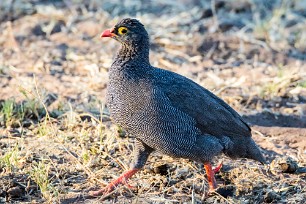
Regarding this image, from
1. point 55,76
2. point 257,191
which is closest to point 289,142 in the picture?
point 257,191

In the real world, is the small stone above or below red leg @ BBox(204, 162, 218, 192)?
below

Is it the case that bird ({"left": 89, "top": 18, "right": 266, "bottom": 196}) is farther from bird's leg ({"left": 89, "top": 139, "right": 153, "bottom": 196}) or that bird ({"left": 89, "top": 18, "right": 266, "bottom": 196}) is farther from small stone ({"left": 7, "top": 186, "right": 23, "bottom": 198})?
small stone ({"left": 7, "top": 186, "right": 23, "bottom": 198})

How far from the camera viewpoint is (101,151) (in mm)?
6418

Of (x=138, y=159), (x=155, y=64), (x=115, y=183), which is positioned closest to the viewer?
(x=115, y=183)

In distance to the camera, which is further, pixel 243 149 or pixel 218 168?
pixel 218 168

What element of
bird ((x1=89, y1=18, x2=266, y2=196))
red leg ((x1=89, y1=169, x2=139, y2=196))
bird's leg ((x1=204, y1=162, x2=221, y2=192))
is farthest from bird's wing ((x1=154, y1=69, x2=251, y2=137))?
red leg ((x1=89, y1=169, x2=139, y2=196))

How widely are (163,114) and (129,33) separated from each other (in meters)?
0.83

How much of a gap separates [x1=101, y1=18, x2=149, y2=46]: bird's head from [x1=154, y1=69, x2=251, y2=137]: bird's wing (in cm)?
33

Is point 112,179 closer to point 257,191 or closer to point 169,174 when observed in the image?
point 169,174

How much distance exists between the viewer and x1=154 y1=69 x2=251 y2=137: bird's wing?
584 cm

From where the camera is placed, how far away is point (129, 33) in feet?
20.0

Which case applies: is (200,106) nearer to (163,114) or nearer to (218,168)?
(163,114)

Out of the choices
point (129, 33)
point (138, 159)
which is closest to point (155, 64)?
point (129, 33)

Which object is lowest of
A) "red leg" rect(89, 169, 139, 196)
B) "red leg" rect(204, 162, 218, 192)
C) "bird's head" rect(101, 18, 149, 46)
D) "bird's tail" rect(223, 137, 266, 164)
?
"red leg" rect(89, 169, 139, 196)
